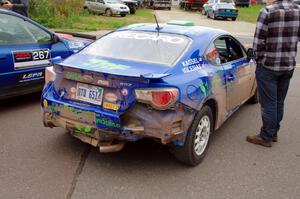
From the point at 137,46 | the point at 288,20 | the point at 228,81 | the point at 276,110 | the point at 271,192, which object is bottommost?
the point at 271,192

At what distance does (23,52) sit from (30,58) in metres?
0.15

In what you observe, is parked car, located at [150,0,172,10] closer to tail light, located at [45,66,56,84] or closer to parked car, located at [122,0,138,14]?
parked car, located at [122,0,138,14]

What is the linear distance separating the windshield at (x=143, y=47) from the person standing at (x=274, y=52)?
0.87m

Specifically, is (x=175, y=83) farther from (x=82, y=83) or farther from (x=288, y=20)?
(x=288, y=20)

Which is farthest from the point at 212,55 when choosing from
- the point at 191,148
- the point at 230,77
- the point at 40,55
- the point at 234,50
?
the point at 40,55

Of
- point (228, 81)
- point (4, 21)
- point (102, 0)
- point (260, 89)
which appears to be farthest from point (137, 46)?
point (102, 0)

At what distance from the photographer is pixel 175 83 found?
11.6ft

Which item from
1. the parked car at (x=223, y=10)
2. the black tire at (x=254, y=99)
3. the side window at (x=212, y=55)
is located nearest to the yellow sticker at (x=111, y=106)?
the side window at (x=212, y=55)

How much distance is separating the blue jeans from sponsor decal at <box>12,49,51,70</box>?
320cm

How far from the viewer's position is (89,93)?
3.69 m

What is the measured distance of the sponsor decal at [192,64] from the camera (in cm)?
386

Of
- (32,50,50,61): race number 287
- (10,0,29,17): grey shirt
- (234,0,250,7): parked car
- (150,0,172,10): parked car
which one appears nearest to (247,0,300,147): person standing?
(32,50,50,61): race number 287

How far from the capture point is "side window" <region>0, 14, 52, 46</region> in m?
5.43

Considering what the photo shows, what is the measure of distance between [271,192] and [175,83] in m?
1.37
